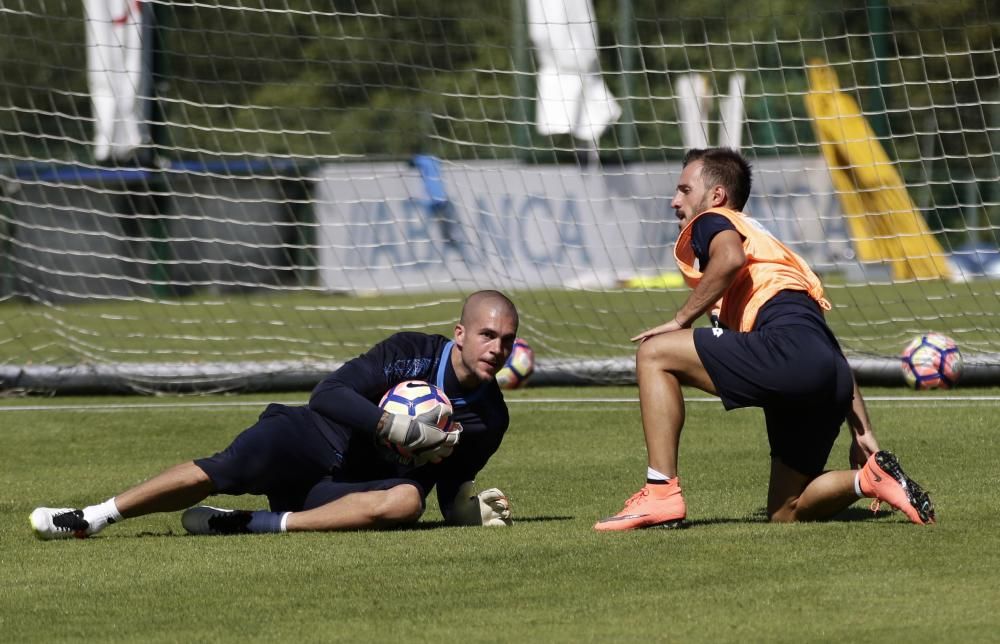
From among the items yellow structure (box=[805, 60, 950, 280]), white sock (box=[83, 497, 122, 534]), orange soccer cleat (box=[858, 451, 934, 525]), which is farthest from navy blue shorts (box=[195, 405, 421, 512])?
yellow structure (box=[805, 60, 950, 280])

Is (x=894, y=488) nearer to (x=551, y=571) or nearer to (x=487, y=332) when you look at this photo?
(x=551, y=571)

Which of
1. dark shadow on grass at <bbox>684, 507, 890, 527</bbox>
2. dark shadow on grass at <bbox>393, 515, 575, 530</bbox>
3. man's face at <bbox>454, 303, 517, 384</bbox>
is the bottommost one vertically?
dark shadow on grass at <bbox>684, 507, 890, 527</bbox>

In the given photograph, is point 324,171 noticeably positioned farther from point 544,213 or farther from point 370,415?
point 370,415

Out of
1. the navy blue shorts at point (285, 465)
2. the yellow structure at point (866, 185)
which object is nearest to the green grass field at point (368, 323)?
the yellow structure at point (866, 185)

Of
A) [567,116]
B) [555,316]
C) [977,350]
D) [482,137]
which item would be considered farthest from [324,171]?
[977,350]

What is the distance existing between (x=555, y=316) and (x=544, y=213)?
412cm

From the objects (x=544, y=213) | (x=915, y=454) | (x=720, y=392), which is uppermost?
(x=544, y=213)

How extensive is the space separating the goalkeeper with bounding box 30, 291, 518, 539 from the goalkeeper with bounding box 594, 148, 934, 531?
0.60 metres

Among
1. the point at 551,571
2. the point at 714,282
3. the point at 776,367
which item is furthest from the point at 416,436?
the point at 776,367

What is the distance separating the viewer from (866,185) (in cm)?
1994

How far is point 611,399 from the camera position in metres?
10.7

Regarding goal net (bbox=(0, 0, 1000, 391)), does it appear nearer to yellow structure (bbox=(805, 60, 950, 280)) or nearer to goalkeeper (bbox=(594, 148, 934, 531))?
yellow structure (bbox=(805, 60, 950, 280))

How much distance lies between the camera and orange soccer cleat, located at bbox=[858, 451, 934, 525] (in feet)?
18.7

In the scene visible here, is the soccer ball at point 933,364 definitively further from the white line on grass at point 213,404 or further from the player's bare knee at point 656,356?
the player's bare knee at point 656,356
